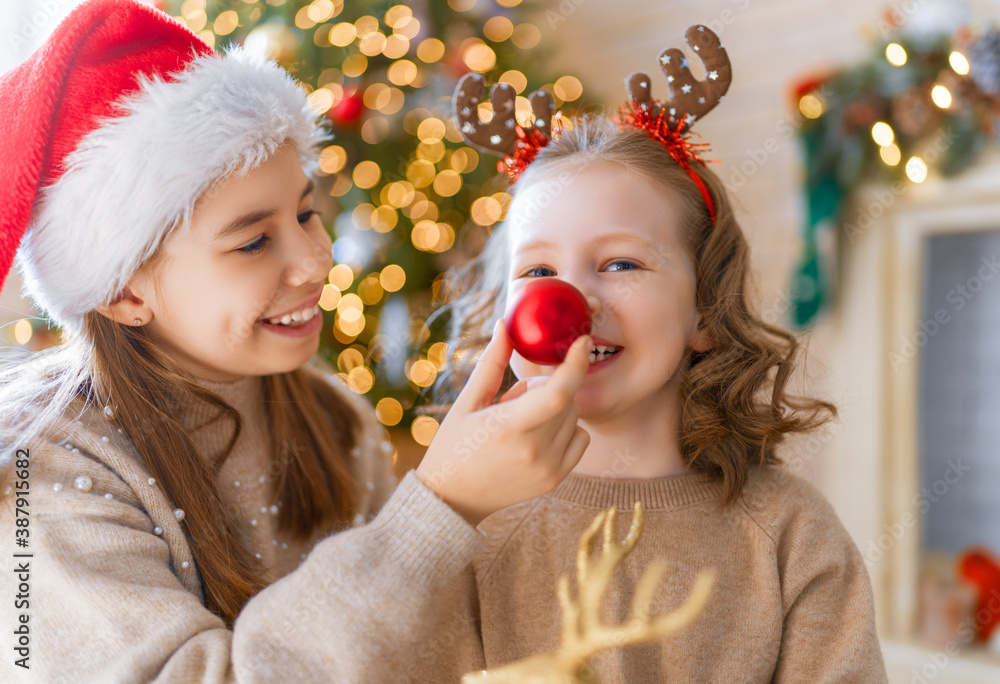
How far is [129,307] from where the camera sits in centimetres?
110

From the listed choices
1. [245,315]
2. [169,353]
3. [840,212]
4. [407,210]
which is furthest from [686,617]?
[840,212]

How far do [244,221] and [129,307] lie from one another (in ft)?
0.73

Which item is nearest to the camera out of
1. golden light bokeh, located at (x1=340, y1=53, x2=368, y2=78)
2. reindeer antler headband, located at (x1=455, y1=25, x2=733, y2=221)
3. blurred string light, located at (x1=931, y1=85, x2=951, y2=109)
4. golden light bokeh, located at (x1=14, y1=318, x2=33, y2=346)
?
reindeer antler headband, located at (x1=455, y1=25, x2=733, y2=221)

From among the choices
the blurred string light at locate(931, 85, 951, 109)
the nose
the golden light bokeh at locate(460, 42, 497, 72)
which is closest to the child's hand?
the nose

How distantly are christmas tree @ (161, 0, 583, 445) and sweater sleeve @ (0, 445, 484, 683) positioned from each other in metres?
1.43

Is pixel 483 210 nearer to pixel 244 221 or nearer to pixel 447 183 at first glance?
pixel 447 183

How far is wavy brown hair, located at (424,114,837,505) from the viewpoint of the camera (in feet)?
3.58

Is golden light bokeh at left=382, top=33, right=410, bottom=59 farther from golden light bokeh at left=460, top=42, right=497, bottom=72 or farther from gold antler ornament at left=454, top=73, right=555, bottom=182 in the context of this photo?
gold antler ornament at left=454, top=73, right=555, bottom=182

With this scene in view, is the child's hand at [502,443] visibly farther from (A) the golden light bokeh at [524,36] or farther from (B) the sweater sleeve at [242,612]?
(A) the golden light bokeh at [524,36]

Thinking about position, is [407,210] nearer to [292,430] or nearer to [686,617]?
[292,430]

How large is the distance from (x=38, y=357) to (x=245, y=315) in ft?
1.52

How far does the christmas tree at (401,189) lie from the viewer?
7.64 ft

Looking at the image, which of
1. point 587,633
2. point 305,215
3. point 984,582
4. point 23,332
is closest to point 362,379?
point 23,332

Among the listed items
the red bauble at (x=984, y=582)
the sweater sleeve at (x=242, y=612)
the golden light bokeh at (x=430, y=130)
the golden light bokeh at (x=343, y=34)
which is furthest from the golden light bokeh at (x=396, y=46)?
the red bauble at (x=984, y=582)
